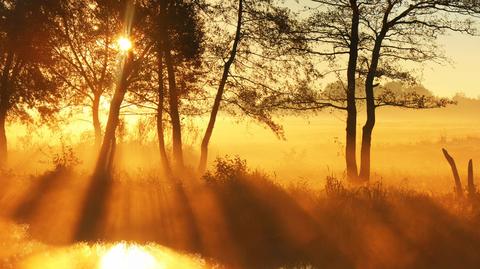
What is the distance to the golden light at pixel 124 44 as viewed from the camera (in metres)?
25.5

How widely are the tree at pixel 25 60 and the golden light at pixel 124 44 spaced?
4196mm

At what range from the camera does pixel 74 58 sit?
33.1 meters

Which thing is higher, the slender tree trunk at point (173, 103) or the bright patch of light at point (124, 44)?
the bright patch of light at point (124, 44)

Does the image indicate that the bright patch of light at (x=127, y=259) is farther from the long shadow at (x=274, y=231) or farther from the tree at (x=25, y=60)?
the tree at (x=25, y=60)

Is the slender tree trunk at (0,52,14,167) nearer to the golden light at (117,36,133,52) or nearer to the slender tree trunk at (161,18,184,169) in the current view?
the golden light at (117,36,133,52)

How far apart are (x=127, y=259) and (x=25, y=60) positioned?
76.9ft

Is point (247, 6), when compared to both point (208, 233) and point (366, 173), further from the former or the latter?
point (208, 233)

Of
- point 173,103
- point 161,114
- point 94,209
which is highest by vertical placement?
point 173,103

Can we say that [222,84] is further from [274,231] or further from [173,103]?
[274,231]

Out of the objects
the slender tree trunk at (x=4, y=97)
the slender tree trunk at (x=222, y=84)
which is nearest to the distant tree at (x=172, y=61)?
the slender tree trunk at (x=222, y=84)

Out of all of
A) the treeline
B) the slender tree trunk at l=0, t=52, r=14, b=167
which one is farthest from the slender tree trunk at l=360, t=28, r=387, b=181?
the slender tree trunk at l=0, t=52, r=14, b=167

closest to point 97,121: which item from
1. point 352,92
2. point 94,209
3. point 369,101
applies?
point 352,92

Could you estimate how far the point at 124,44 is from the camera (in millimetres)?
26016

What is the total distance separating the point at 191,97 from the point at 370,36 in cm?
851
